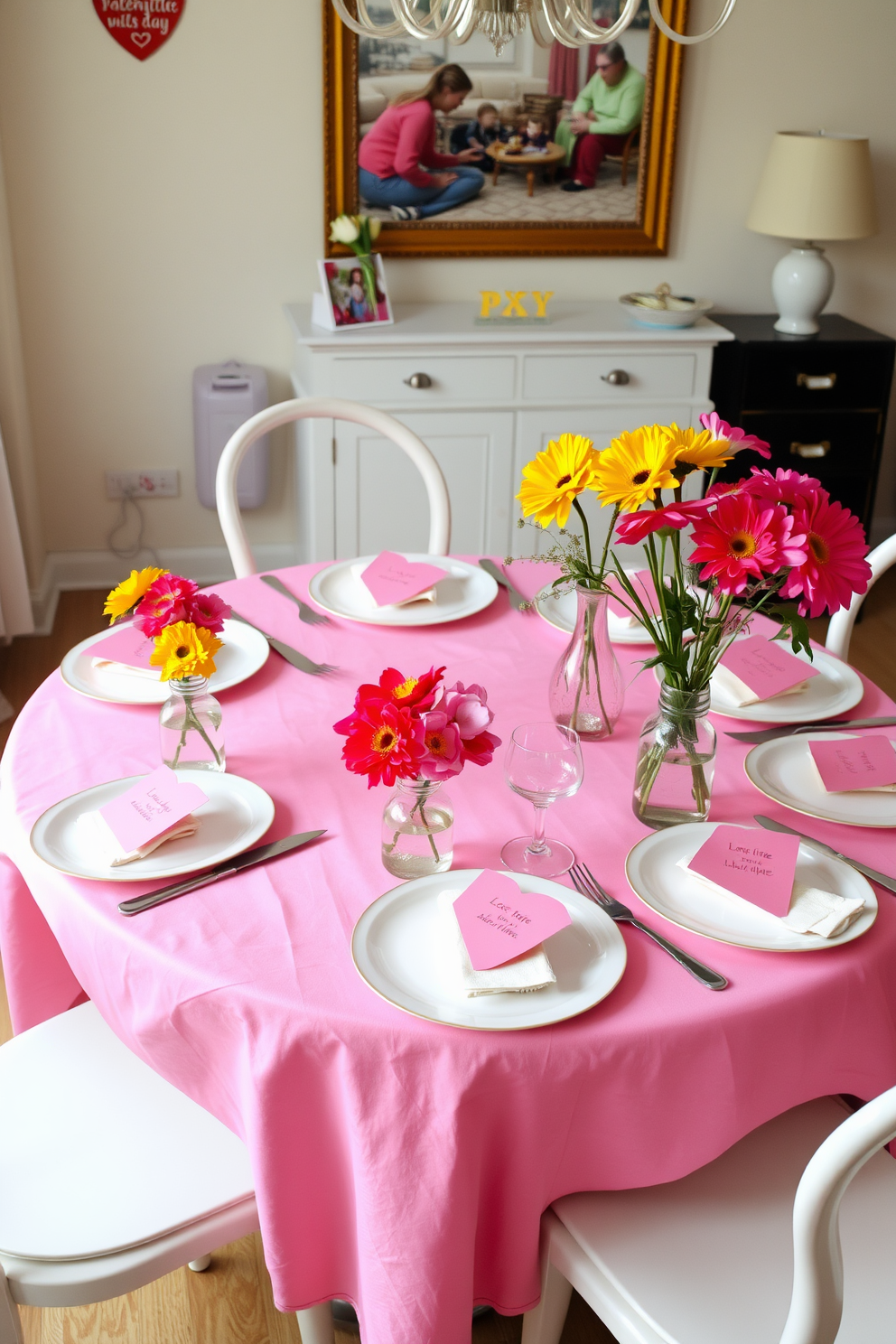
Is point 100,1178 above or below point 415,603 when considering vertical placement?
below

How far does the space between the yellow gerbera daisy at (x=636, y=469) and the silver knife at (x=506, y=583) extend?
633 mm

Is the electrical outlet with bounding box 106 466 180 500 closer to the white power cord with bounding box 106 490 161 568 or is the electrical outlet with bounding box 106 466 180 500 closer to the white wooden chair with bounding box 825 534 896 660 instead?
the white power cord with bounding box 106 490 161 568

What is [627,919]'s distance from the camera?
1117 millimetres

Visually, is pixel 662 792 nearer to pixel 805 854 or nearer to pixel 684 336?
pixel 805 854

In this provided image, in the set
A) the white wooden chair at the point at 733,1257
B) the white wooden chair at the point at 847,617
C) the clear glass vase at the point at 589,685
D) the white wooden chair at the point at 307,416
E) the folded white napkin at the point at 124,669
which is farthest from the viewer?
the white wooden chair at the point at 307,416

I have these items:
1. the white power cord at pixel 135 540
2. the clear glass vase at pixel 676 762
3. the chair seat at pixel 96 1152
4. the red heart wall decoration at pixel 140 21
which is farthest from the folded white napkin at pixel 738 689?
the red heart wall decoration at pixel 140 21

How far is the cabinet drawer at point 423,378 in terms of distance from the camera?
315 centimetres

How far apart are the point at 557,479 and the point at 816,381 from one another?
2.46m

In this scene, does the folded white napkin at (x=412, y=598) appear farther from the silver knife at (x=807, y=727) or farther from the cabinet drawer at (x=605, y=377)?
the cabinet drawer at (x=605, y=377)

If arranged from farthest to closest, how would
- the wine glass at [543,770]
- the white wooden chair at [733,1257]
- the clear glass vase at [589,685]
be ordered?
1. the clear glass vase at [589,685]
2. the wine glass at [543,770]
3. the white wooden chair at [733,1257]

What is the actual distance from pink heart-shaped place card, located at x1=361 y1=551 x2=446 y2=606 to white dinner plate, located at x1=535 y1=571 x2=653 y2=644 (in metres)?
0.17

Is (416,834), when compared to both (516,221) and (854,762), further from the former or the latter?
(516,221)

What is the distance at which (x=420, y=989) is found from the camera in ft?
3.36

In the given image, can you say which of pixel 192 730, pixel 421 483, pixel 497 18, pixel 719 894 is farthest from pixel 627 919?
pixel 421 483
